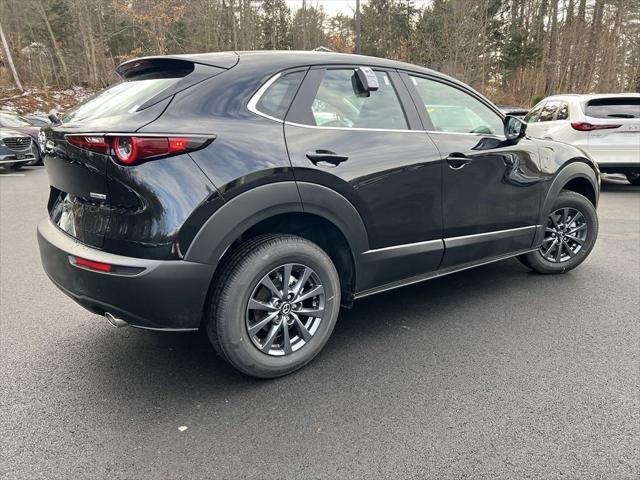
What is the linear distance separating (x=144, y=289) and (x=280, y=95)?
128 centimetres

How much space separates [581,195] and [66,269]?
423 cm

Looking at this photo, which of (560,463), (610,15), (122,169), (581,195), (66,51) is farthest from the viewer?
(66,51)

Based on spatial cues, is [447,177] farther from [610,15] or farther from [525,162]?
[610,15]

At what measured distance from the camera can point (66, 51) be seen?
3562 cm

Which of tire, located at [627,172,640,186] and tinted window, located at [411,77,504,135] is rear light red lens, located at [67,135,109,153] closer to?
tinted window, located at [411,77,504,135]

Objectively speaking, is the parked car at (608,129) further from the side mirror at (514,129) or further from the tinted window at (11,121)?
the tinted window at (11,121)

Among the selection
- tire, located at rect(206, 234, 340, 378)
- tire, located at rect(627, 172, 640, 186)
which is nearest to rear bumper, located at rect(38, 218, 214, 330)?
tire, located at rect(206, 234, 340, 378)

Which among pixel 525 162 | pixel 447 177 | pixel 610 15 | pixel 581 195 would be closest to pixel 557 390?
pixel 447 177

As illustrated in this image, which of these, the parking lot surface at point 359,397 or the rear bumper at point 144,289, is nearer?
the parking lot surface at point 359,397

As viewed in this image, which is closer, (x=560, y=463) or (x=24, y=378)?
(x=560, y=463)

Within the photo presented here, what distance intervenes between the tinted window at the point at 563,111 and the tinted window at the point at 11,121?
45.8 ft

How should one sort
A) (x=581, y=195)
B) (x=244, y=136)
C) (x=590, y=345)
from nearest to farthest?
(x=244, y=136)
(x=590, y=345)
(x=581, y=195)

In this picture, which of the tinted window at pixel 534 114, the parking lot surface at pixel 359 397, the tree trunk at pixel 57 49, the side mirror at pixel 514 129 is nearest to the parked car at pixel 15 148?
the parking lot surface at pixel 359 397

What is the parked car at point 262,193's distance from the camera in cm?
235
